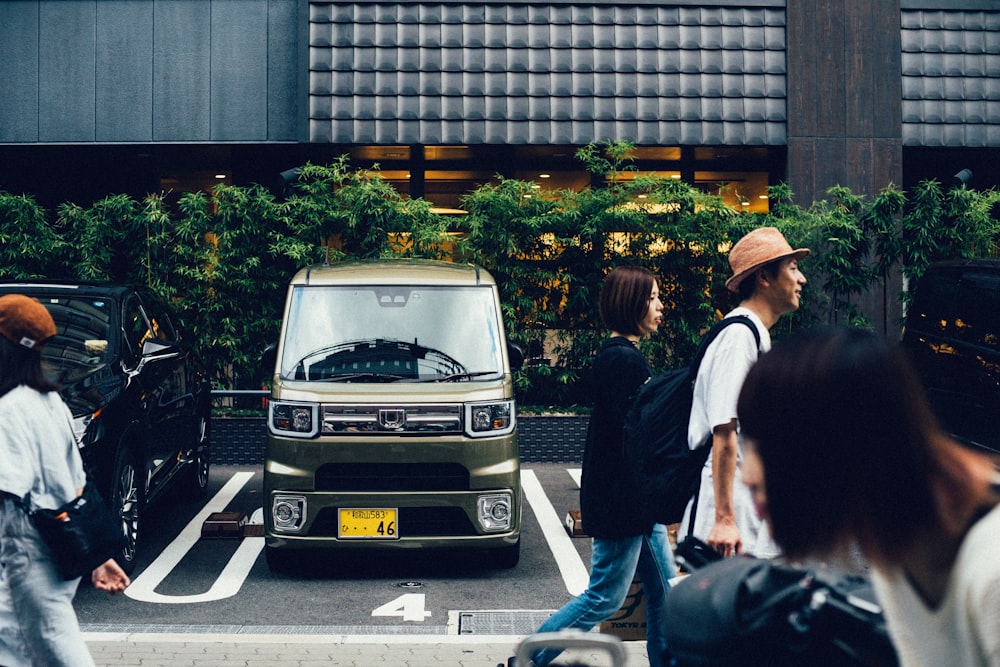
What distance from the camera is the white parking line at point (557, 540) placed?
6.14 m

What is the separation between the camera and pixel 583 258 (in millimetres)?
10578

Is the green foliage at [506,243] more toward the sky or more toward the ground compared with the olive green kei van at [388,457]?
more toward the sky

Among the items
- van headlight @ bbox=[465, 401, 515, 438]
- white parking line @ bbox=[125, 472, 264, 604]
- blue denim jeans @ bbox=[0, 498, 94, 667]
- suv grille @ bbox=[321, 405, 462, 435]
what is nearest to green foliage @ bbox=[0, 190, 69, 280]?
white parking line @ bbox=[125, 472, 264, 604]

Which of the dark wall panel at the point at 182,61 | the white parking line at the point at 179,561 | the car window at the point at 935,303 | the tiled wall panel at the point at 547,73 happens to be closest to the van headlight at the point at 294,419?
the white parking line at the point at 179,561

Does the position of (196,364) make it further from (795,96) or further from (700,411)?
(795,96)

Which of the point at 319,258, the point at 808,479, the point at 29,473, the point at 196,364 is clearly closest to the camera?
the point at 808,479

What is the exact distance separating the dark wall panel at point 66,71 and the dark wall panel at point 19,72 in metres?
0.09

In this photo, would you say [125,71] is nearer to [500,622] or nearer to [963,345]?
[500,622]

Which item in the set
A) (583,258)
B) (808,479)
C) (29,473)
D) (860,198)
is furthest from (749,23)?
(808,479)

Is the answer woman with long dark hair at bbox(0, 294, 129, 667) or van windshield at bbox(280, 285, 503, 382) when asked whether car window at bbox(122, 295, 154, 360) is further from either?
woman with long dark hair at bbox(0, 294, 129, 667)

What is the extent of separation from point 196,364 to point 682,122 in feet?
23.7

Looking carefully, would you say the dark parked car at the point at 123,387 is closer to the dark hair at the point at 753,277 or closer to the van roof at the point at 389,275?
the van roof at the point at 389,275

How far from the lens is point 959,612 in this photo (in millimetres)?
1166

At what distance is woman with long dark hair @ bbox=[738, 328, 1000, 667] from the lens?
120 centimetres
